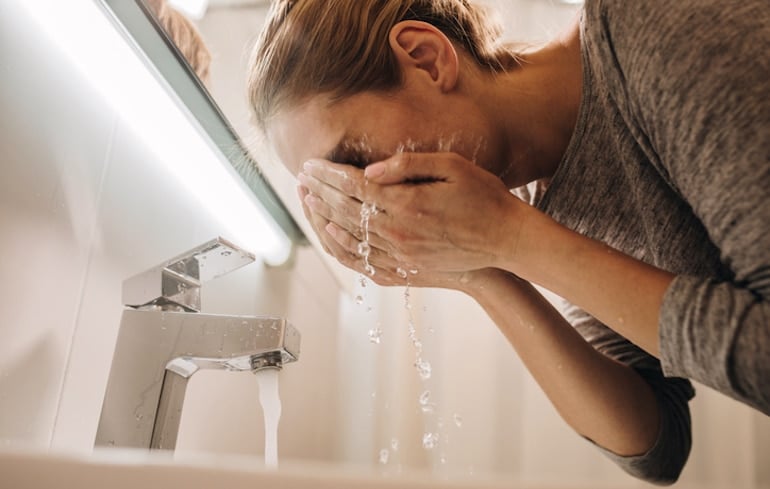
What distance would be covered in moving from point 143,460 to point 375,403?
0.97 meters

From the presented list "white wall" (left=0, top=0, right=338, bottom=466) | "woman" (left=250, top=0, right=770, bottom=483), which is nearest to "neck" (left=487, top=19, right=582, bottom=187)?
"woman" (left=250, top=0, right=770, bottom=483)

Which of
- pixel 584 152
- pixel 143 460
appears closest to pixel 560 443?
pixel 584 152

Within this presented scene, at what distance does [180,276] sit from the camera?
0.70 metres

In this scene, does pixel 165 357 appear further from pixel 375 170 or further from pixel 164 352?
pixel 375 170

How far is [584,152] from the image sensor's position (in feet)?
2.15

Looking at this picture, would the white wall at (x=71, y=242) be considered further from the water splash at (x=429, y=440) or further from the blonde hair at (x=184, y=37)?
the water splash at (x=429, y=440)

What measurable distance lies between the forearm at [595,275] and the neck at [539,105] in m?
0.15

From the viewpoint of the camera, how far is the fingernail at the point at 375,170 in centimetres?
61

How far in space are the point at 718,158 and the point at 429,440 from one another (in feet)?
2.75

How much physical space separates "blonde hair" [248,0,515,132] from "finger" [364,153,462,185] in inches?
3.4

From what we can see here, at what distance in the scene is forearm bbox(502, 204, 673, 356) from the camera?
513 millimetres

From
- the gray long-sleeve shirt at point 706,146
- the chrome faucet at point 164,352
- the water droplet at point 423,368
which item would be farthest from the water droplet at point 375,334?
the gray long-sleeve shirt at point 706,146

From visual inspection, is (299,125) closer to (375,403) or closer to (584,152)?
(584,152)

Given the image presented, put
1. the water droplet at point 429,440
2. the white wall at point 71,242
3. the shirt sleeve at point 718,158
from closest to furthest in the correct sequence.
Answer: the shirt sleeve at point 718,158
the white wall at point 71,242
the water droplet at point 429,440
